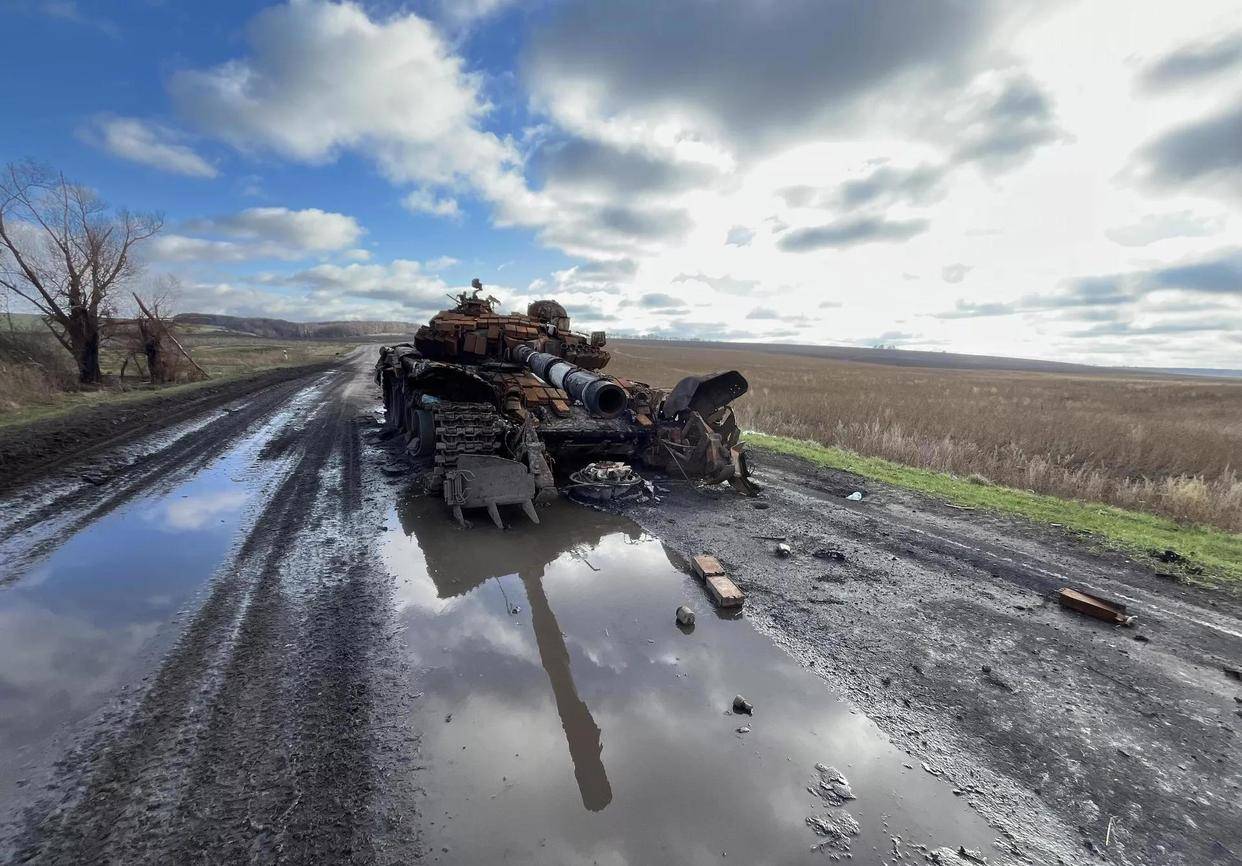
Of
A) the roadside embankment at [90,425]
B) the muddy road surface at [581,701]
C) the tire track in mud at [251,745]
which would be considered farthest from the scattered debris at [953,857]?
the roadside embankment at [90,425]

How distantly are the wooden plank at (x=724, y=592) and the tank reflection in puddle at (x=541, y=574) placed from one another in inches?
57.2

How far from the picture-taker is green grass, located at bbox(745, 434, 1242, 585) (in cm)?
601

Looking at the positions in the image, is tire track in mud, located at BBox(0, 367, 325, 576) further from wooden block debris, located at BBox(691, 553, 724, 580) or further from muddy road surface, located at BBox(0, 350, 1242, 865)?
wooden block debris, located at BBox(691, 553, 724, 580)

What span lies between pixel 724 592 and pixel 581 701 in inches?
71.0

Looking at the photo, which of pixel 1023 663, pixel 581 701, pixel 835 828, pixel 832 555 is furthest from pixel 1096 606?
pixel 581 701

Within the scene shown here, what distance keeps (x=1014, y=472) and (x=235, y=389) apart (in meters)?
23.5

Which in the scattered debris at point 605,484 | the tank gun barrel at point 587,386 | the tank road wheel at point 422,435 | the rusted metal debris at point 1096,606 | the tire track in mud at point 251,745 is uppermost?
the tank gun barrel at point 587,386

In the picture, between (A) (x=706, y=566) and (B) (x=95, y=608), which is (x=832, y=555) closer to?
(A) (x=706, y=566)

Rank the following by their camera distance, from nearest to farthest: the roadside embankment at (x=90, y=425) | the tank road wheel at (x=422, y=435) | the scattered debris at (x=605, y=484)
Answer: the scattered debris at (x=605, y=484), the roadside embankment at (x=90, y=425), the tank road wheel at (x=422, y=435)

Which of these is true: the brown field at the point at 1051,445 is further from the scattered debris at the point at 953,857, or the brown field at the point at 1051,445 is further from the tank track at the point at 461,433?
the tank track at the point at 461,433

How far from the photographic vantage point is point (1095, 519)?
7496 mm

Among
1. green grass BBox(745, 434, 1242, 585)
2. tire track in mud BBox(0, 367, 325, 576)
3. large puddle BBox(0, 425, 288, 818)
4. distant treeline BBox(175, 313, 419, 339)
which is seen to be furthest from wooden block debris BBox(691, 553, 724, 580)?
distant treeline BBox(175, 313, 419, 339)

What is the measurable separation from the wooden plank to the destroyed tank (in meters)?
2.55

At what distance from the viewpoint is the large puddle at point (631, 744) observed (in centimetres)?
250
